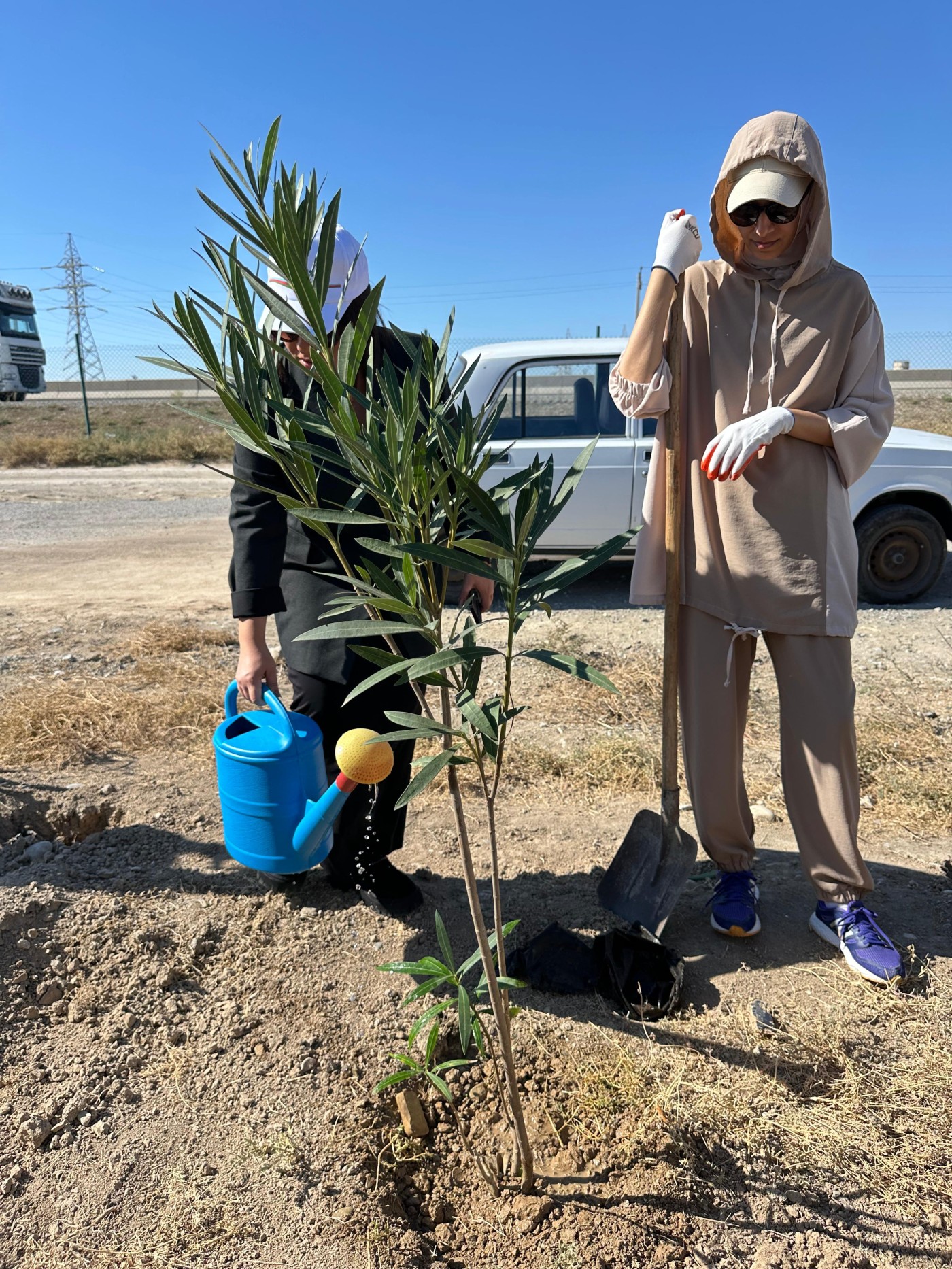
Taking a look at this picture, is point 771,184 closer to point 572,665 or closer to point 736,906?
point 572,665

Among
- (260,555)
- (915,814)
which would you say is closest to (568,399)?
(915,814)

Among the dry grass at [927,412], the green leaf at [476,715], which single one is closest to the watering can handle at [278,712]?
the green leaf at [476,715]

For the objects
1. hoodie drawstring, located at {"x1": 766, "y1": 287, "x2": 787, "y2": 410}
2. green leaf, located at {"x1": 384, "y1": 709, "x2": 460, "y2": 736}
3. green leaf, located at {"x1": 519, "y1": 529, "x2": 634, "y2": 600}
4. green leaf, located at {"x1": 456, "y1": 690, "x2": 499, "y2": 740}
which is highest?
hoodie drawstring, located at {"x1": 766, "y1": 287, "x2": 787, "y2": 410}

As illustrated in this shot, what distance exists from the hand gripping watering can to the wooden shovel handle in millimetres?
936

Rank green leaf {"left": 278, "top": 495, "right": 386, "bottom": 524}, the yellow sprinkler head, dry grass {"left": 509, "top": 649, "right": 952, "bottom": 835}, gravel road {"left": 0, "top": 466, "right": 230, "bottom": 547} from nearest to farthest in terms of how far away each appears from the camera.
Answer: green leaf {"left": 278, "top": 495, "right": 386, "bottom": 524} < the yellow sprinkler head < dry grass {"left": 509, "top": 649, "right": 952, "bottom": 835} < gravel road {"left": 0, "top": 466, "right": 230, "bottom": 547}

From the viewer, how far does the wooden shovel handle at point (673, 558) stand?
7.32 ft

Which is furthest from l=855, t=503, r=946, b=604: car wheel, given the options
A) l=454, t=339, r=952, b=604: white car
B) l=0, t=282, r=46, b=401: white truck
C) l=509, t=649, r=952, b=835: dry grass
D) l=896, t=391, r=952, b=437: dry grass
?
l=0, t=282, r=46, b=401: white truck

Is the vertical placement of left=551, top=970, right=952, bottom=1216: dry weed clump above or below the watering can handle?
below

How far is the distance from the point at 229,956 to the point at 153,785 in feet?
3.90

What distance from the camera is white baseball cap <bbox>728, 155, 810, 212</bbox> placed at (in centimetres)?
197

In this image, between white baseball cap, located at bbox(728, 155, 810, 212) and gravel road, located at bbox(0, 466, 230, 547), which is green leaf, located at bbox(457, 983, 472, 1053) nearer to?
white baseball cap, located at bbox(728, 155, 810, 212)

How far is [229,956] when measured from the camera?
2.33m

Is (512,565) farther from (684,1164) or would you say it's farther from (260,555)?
(684,1164)

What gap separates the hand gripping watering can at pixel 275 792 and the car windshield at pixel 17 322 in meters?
26.3
